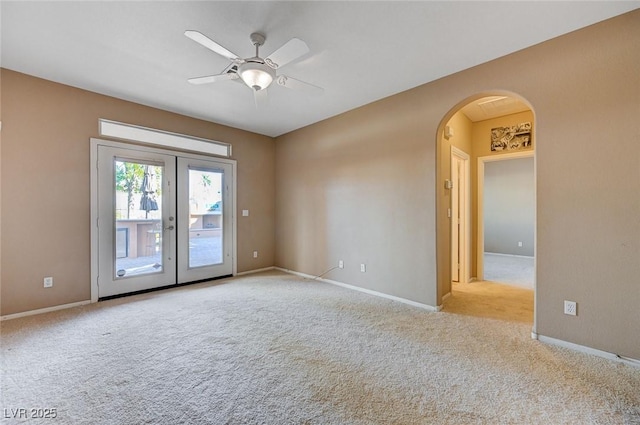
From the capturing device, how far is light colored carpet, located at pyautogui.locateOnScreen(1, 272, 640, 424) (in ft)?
5.19

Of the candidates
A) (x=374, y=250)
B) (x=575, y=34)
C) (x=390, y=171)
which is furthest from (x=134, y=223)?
(x=575, y=34)

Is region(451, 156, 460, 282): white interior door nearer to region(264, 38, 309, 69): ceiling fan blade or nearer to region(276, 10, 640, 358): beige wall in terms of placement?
region(276, 10, 640, 358): beige wall

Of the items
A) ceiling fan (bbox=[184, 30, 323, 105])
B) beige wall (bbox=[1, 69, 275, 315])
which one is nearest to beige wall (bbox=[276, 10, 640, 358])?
ceiling fan (bbox=[184, 30, 323, 105])

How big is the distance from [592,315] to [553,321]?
27cm

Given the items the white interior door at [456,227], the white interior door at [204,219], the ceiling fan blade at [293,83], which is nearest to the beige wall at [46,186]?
the white interior door at [204,219]

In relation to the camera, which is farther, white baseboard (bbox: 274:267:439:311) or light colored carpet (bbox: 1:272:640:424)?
white baseboard (bbox: 274:267:439:311)

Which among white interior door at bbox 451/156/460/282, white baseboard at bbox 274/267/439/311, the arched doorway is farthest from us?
white interior door at bbox 451/156/460/282

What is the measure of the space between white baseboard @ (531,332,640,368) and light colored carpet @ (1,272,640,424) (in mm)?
85

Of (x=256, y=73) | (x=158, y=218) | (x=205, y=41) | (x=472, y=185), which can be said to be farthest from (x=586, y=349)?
(x=158, y=218)

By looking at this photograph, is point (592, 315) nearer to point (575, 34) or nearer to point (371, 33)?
point (575, 34)

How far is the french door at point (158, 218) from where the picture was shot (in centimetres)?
360

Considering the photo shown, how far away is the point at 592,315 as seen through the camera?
2.21m

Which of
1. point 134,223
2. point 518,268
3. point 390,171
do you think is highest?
point 390,171

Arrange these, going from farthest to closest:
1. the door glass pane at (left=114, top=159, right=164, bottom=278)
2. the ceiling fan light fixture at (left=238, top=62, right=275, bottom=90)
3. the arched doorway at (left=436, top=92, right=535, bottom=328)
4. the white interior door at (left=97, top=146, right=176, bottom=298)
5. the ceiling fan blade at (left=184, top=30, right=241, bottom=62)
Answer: the door glass pane at (left=114, top=159, right=164, bottom=278) < the white interior door at (left=97, top=146, right=176, bottom=298) < the arched doorway at (left=436, top=92, right=535, bottom=328) < the ceiling fan light fixture at (left=238, top=62, right=275, bottom=90) < the ceiling fan blade at (left=184, top=30, right=241, bottom=62)
